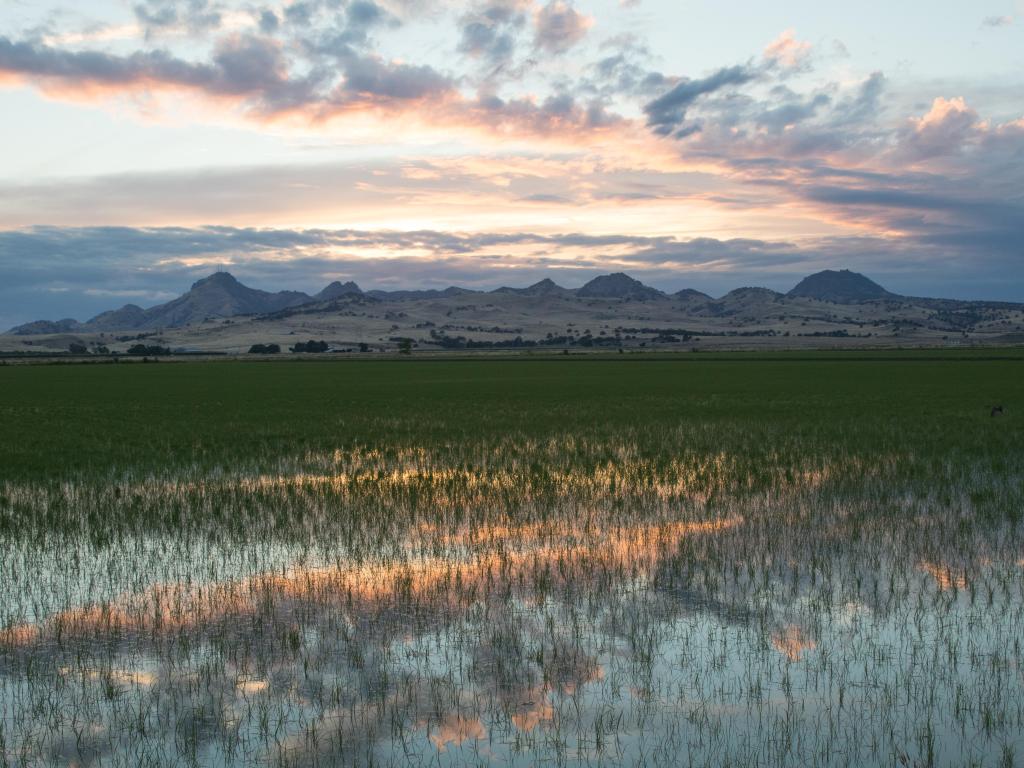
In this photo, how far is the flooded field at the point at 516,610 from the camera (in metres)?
7.31

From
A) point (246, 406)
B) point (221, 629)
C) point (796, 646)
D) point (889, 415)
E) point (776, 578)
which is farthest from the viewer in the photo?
point (246, 406)

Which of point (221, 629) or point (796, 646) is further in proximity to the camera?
point (221, 629)

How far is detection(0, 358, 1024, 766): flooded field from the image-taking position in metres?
7.31

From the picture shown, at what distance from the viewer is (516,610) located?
418 inches

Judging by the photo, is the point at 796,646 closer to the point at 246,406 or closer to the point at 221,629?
the point at 221,629

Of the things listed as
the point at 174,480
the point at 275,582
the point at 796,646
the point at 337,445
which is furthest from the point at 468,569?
the point at 337,445

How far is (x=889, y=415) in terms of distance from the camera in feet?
130

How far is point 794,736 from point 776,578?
5.02 metres

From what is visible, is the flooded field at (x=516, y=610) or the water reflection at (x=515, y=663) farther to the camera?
the flooded field at (x=516, y=610)

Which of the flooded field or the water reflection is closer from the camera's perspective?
the water reflection

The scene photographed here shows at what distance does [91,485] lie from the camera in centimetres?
2095

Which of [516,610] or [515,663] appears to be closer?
[515,663]

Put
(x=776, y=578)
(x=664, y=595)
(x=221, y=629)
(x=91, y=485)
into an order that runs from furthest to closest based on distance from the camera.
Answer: (x=91, y=485), (x=776, y=578), (x=664, y=595), (x=221, y=629)

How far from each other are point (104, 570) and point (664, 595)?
8253mm
